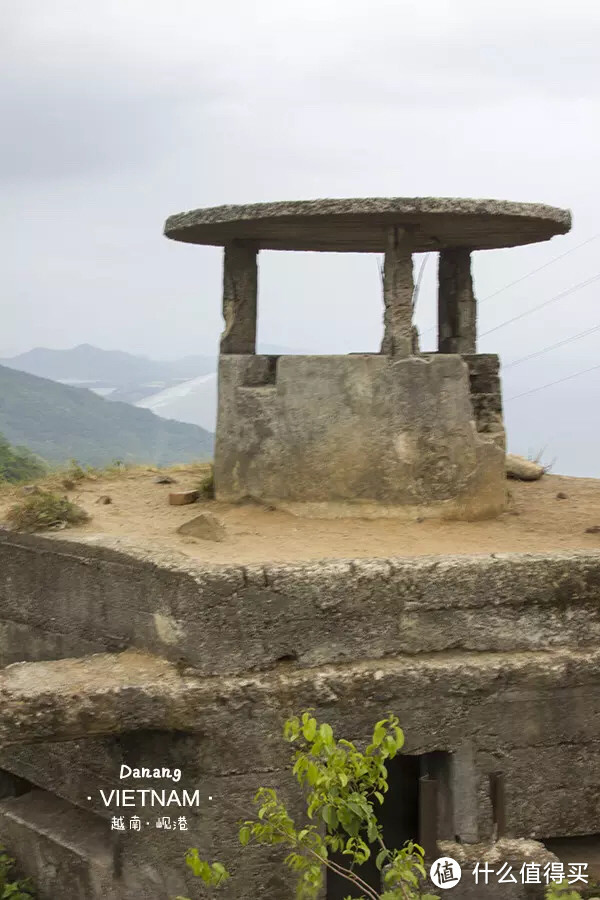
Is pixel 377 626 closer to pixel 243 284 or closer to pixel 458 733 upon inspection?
pixel 458 733

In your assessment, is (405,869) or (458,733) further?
(458,733)

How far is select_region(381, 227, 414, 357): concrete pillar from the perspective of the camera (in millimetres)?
6305

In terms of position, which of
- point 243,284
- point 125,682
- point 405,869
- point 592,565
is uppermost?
point 243,284

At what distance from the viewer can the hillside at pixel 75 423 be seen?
50188mm

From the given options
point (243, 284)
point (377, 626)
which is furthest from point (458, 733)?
point (243, 284)

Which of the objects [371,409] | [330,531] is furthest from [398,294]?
[330,531]

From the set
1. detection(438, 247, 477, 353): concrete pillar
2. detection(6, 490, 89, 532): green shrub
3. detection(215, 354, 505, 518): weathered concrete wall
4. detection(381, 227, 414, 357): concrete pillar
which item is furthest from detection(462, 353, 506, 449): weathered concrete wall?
detection(6, 490, 89, 532): green shrub

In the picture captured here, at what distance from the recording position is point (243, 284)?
6895 millimetres

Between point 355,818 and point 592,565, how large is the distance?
2.21 metres

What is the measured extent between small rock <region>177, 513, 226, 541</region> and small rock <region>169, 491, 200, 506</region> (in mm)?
1116

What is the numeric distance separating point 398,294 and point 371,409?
78 cm

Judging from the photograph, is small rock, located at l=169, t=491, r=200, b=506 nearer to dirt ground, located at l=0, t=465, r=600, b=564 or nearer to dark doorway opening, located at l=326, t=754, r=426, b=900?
dirt ground, located at l=0, t=465, r=600, b=564

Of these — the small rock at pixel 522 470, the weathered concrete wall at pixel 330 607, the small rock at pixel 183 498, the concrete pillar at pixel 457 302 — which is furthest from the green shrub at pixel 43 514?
the small rock at pixel 522 470

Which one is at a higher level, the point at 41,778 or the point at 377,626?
the point at 377,626
